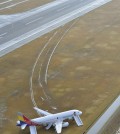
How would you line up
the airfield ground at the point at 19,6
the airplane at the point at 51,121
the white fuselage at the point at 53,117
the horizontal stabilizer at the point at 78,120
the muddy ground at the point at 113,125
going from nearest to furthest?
the airplane at the point at 51,121 → the white fuselage at the point at 53,117 → the horizontal stabilizer at the point at 78,120 → the muddy ground at the point at 113,125 → the airfield ground at the point at 19,6

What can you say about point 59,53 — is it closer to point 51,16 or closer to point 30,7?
point 51,16

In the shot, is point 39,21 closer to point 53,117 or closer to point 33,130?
point 53,117

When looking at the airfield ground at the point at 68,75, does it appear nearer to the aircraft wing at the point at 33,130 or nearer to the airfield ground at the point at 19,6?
the aircraft wing at the point at 33,130

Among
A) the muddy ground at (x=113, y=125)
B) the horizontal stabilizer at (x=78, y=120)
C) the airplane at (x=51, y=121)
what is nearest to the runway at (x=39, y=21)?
the airplane at (x=51, y=121)

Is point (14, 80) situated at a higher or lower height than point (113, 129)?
higher

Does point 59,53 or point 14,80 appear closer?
point 14,80

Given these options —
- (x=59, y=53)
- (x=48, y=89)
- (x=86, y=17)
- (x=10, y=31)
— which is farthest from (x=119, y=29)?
→ (x=48, y=89)

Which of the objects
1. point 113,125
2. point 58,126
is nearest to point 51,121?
point 58,126

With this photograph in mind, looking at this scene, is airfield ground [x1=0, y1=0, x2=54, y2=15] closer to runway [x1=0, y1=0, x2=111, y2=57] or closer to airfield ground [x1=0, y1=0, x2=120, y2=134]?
runway [x1=0, y1=0, x2=111, y2=57]
